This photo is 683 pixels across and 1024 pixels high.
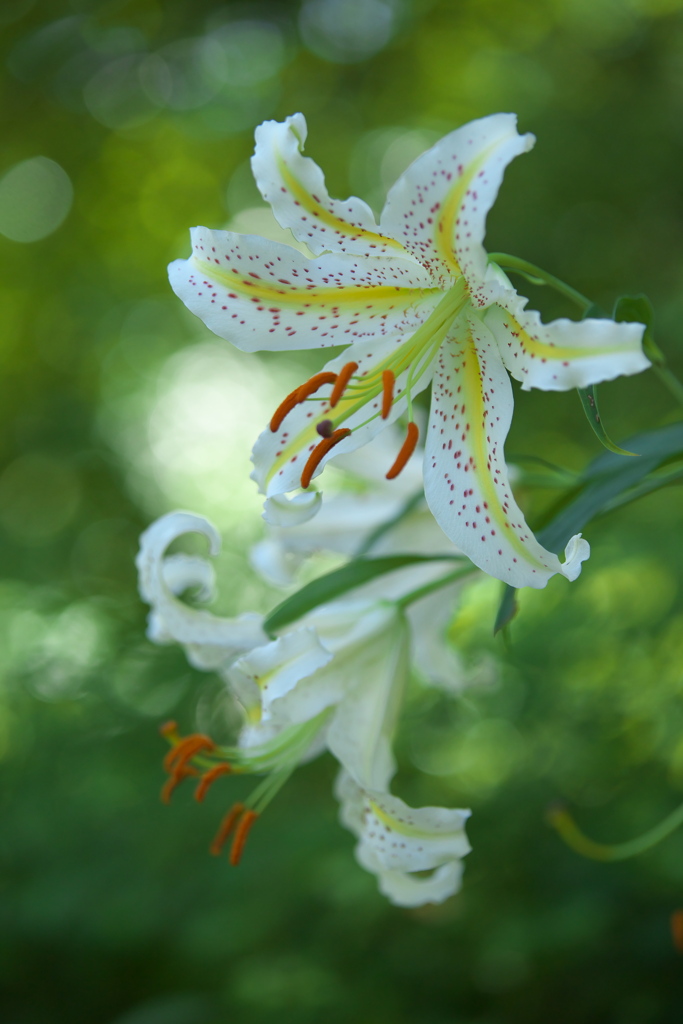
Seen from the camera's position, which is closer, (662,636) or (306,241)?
(306,241)

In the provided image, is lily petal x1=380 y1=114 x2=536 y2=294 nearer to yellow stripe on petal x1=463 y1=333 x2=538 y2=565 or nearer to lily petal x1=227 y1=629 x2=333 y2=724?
yellow stripe on petal x1=463 y1=333 x2=538 y2=565

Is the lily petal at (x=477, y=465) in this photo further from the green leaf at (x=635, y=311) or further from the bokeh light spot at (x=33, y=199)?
the bokeh light spot at (x=33, y=199)

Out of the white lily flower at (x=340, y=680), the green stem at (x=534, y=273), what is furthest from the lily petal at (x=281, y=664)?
the green stem at (x=534, y=273)

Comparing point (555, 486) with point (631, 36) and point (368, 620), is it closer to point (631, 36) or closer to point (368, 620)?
point (368, 620)

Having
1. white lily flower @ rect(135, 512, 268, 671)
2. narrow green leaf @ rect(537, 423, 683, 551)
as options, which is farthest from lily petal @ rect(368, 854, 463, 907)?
narrow green leaf @ rect(537, 423, 683, 551)

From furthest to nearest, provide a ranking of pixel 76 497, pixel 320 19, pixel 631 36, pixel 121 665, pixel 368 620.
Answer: pixel 76 497, pixel 320 19, pixel 631 36, pixel 121 665, pixel 368 620

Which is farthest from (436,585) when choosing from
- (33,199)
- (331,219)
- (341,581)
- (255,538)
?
(33,199)

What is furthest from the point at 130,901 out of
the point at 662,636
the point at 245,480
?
the point at 245,480
